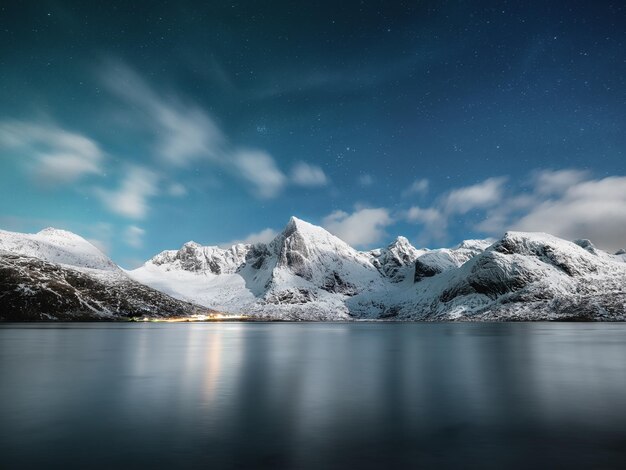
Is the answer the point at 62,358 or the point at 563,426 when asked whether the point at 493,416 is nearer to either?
the point at 563,426

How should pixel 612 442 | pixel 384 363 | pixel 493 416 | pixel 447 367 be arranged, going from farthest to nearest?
pixel 384 363
pixel 447 367
pixel 493 416
pixel 612 442

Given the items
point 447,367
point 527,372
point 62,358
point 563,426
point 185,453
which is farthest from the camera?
point 62,358

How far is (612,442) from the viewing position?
16578 millimetres

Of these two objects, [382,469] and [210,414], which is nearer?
[382,469]

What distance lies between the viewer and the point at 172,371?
40.1 metres

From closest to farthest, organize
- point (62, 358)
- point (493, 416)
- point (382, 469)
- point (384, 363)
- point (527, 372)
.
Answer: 1. point (382, 469)
2. point (493, 416)
3. point (527, 372)
4. point (384, 363)
5. point (62, 358)

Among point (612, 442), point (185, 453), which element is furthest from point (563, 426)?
point (185, 453)

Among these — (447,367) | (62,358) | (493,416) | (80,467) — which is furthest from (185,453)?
(62,358)

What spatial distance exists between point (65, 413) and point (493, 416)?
66.2 ft

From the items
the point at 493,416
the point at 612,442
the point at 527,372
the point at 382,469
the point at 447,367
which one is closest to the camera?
the point at 382,469

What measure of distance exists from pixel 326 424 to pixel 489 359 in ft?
123

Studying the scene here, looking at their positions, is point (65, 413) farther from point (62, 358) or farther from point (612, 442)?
point (62, 358)

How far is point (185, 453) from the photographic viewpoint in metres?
15.1

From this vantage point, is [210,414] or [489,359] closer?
[210,414]
